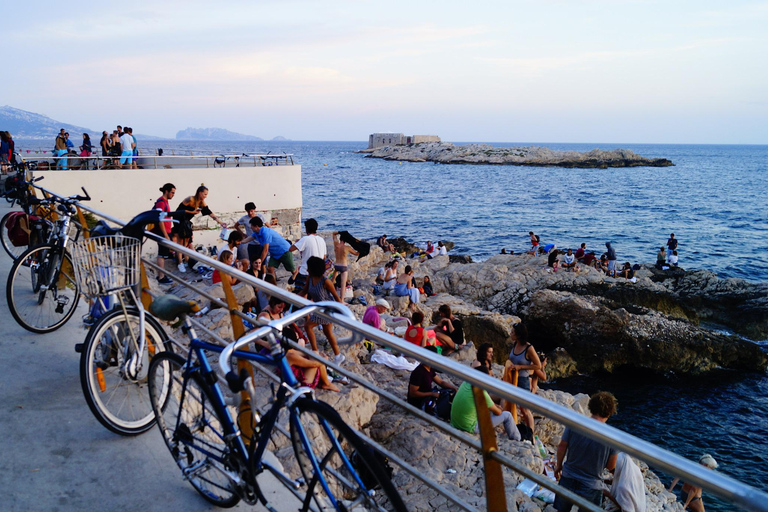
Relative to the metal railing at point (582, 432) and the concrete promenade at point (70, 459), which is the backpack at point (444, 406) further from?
the metal railing at point (582, 432)

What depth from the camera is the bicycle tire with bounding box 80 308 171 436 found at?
11.4ft

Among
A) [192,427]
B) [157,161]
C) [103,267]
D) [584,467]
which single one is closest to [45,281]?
[103,267]

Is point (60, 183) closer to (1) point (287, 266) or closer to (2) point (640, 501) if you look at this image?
(1) point (287, 266)

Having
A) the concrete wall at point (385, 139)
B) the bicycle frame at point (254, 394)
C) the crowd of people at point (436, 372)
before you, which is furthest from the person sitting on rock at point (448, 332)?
the concrete wall at point (385, 139)

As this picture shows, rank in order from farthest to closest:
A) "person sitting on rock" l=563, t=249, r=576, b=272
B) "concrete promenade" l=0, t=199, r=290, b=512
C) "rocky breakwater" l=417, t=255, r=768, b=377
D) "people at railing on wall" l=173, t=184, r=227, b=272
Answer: "person sitting on rock" l=563, t=249, r=576, b=272, "rocky breakwater" l=417, t=255, r=768, b=377, "people at railing on wall" l=173, t=184, r=227, b=272, "concrete promenade" l=0, t=199, r=290, b=512

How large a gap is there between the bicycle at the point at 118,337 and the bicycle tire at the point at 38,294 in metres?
1.78

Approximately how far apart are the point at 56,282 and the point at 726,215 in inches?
2455

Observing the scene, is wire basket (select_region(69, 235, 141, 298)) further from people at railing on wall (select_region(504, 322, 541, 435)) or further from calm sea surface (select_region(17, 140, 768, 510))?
calm sea surface (select_region(17, 140, 768, 510))

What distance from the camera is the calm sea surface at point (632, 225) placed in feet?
42.0

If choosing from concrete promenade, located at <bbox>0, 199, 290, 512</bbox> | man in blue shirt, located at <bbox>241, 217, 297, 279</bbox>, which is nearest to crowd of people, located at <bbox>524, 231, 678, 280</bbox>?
man in blue shirt, located at <bbox>241, 217, 297, 279</bbox>

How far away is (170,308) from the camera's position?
319 cm

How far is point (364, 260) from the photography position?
2112 cm

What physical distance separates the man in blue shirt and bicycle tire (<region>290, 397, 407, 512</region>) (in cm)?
857

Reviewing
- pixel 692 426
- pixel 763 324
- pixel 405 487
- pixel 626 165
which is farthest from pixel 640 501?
pixel 626 165
